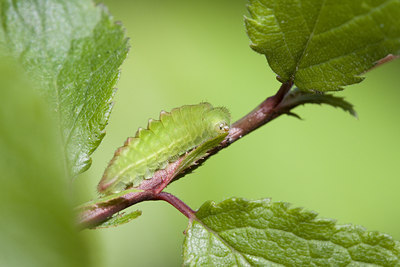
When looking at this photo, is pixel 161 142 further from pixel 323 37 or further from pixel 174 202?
pixel 323 37

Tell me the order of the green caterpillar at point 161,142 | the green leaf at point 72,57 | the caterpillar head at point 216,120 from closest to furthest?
the green leaf at point 72,57
the green caterpillar at point 161,142
the caterpillar head at point 216,120

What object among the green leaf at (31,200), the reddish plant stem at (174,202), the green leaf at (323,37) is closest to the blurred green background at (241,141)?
the reddish plant stem at (174,202)

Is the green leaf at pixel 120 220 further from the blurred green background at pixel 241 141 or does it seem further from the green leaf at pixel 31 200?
the blurred green background at pixel 241 141

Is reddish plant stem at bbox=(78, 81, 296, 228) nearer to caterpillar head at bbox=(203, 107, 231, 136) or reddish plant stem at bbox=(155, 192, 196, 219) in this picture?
reddish plant stem at bbox=(155, 192, 196, 219)

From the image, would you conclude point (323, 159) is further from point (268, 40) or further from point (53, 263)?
point (53, 263)

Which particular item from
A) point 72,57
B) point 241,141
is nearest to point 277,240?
point 72,57

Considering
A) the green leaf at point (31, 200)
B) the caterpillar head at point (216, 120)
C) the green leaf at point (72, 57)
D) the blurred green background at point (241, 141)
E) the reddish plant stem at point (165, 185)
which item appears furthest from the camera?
the blurred green background at point (241, 141)
